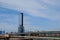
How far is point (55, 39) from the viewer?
80.9 ft

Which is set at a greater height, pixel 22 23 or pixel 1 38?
pixel 22 23

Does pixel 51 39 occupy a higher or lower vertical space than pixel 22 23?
lower

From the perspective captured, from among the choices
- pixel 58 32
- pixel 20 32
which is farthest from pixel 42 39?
pixel 20 32

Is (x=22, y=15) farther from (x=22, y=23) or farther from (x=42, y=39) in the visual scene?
(x=42, y=39)

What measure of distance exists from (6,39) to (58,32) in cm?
1374

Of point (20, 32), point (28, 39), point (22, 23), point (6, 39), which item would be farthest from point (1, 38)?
point (22, 23)

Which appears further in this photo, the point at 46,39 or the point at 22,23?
the point at 22,23

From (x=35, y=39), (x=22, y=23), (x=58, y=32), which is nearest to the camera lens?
(x=35, y=39)

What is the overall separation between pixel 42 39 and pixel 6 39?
663 cm

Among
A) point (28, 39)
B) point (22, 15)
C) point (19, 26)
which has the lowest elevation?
point (28, 39)

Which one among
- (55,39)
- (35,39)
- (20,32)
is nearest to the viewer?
(55,39)

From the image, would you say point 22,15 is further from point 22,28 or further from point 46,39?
point 46,39

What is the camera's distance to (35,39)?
26531 mm

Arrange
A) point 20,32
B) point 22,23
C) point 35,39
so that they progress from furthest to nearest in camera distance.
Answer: point 22,23 < point 20,32 < point 35,39
